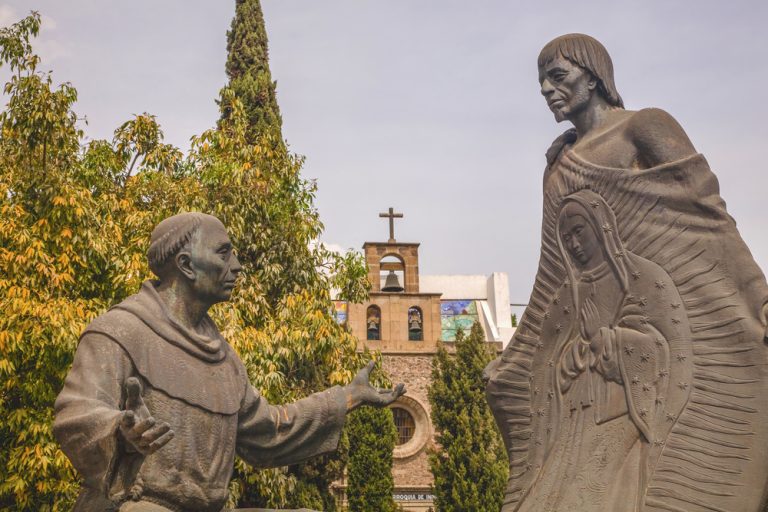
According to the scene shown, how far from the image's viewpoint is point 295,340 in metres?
12.7

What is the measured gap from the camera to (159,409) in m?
3.75

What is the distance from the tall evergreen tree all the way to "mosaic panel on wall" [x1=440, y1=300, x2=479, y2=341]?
18492mm

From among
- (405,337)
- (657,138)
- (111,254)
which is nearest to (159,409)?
(657,138)

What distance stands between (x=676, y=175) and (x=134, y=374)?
293cm

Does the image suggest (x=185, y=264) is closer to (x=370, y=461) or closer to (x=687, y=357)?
(x=687, y=357)

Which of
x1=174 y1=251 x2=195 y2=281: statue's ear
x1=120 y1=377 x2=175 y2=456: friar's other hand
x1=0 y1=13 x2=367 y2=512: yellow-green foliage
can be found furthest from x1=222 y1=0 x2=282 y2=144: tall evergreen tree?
x1=120 y1=377 x2=175 y2=456: friar's other hand

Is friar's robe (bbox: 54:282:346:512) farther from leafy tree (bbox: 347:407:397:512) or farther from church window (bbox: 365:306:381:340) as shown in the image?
church window (bbox: 365:306:381:340)

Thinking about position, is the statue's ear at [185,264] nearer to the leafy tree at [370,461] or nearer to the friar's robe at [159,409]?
the friar's robe at [159,409]

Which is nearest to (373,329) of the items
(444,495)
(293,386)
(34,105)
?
(444,495)

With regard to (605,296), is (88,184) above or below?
above

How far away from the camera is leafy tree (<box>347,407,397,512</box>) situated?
2723 centimetres

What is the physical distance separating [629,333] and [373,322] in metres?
32.7

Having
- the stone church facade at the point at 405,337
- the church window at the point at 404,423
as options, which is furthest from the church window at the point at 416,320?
the church window at the point at 404,423

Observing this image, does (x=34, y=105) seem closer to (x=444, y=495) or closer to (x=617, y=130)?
(x=617, y=130)
